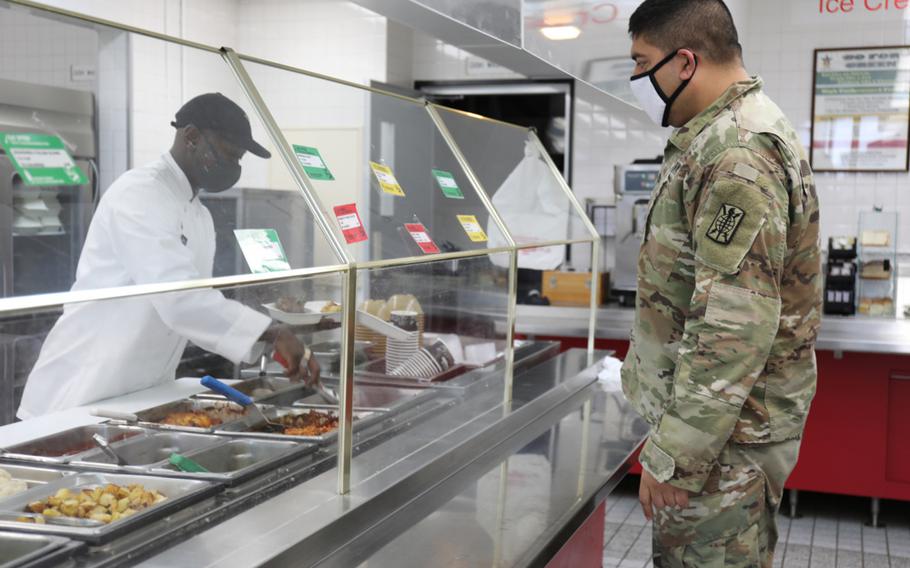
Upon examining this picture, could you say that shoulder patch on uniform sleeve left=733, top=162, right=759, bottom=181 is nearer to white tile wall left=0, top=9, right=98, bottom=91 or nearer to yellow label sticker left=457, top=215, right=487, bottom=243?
yellow label sticker left=457, top=215, right=487, bottom=243

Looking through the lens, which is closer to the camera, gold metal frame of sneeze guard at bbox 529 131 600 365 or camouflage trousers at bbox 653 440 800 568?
camouflage trousers at bbox 653 440 800 568

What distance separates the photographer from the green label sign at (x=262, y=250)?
1617 mm

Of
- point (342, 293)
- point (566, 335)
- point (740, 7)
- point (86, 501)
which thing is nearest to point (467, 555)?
point (342, 293)

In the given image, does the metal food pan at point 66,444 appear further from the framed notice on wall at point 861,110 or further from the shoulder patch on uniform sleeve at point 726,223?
the framed notice on wall at point 861,110

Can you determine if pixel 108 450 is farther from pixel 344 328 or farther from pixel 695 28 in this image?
pixel 695 28

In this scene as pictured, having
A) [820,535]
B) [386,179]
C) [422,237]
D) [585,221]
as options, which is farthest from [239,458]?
[820,535]

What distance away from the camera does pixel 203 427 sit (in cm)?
→ 173

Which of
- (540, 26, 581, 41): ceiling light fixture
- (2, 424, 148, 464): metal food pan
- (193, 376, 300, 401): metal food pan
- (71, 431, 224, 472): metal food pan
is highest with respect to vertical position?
(540, 26, 581, 41): ceiling light fixture

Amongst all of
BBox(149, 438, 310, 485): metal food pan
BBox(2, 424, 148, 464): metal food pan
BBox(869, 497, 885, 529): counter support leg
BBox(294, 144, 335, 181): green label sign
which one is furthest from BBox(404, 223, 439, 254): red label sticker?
BBox(869, 497, 885, 529): counter support leg

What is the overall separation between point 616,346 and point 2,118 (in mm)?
3553

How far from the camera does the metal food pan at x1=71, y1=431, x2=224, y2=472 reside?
1548mm

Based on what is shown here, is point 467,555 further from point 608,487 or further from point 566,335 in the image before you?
point 566,335

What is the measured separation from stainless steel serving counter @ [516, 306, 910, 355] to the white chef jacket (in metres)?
2.86

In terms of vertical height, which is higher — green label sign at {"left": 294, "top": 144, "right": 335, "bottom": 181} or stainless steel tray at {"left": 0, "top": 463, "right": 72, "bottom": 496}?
green label sign at {"left": 294, "top": 144, "right": 335, "bottom": 181}
